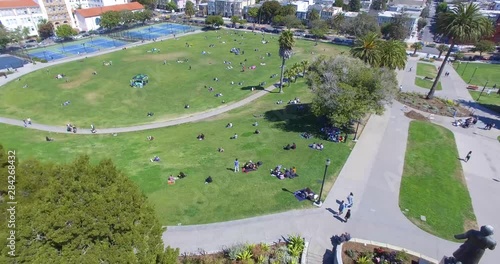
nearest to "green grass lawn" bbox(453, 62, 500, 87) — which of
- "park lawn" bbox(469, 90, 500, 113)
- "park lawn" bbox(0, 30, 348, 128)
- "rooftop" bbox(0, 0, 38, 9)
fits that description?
"park lawn" bbox(469, 90, 500, 113)

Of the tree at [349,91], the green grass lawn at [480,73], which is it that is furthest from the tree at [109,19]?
the green grass lawn at [480,73]

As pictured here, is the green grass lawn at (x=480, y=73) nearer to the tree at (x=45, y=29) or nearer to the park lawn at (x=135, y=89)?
the park lawn at (x=135, y=89)

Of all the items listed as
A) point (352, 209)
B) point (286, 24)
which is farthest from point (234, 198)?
point (286, 24)

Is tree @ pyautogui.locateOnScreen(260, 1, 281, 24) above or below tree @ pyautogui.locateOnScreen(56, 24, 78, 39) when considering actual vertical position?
above

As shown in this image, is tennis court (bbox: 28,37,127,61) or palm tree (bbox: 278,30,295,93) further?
tennis court (bbox: 28,37,127,61)

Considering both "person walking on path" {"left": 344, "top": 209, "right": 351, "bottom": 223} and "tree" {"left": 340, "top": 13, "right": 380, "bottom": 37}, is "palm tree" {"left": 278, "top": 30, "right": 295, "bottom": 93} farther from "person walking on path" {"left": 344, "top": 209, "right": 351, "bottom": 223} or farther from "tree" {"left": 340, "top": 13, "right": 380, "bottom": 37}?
"tree" {"left": 340, "top": 13, "right": 380, "bottom": 37}

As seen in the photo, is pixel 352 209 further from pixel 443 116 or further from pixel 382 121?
pixel 443 116

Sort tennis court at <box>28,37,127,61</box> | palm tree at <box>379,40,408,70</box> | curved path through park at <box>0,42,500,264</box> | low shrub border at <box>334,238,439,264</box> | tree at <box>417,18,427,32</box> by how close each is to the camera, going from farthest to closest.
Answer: tree at <box>417,18,427,32</box> → tennis court at <box>28,37,127,61</box> → palm tree at <box>379,40,408,70</box> → curved path through park at <box>0,42,500,264</box> → low shrub border at <box>334,238,439,264</box>

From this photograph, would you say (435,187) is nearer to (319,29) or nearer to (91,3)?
(319,29)
